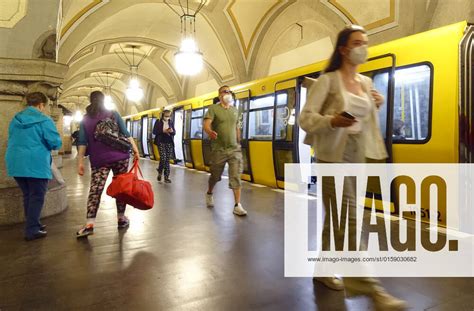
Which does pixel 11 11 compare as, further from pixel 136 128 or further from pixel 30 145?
pixel 136 128

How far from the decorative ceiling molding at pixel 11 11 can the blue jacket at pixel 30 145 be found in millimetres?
1474

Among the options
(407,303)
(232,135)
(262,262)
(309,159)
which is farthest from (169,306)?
(309,159)

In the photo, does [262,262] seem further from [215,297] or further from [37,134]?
[37,134]

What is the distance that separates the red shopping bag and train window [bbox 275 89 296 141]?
3.54 meters

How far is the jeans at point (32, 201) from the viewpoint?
12.0 feet

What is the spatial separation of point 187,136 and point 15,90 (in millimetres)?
7591

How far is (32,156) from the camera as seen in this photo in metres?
3.64

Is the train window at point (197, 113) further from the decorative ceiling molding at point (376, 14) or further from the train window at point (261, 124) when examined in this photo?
the decorative ceiling molding at point (376, 14)

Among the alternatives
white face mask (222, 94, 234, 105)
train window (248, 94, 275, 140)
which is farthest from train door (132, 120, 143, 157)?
white face mask (222, 94, 234, 105)

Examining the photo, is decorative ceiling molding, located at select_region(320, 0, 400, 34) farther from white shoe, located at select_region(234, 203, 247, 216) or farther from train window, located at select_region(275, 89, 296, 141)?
white shoe, located at select_region(234, 203, 247, 216)

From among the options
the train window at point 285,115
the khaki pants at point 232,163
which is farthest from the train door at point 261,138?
the khaki pants at point 232,163

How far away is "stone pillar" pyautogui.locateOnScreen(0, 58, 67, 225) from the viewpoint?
4.29m

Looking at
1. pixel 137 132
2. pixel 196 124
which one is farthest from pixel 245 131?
pixel 137 132

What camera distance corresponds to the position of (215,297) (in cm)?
239
